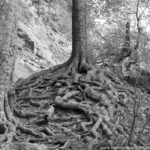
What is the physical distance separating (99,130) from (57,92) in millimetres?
2667

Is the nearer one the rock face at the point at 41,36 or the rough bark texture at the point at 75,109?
the rough bark texture at the point at 75,109

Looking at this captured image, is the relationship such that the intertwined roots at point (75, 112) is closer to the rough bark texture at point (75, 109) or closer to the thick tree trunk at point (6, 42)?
the rough bark texture at point (75, 109)

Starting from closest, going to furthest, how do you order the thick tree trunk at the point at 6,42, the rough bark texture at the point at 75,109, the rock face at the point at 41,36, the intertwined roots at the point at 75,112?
the thick tree trunk at the point at 6,42 → the rough bark texture at the point at 75,109 → the intertwined roots at the point at 75,112 → the rock face at the point at 41,36

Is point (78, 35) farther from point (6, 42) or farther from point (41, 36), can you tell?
point (41, 36)

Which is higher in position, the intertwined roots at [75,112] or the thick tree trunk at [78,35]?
the thick tree trunk at [78,35]

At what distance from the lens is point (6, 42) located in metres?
5.12

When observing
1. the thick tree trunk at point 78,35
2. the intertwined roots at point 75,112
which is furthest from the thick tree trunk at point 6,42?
the thick tree trunk at point 78,35

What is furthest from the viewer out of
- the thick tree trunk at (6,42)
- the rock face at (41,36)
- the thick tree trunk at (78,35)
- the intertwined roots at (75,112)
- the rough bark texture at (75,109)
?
the rock face at (41,36)

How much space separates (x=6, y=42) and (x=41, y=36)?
799 inches

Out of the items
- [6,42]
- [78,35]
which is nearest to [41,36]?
[78,35]

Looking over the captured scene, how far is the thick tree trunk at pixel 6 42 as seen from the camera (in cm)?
513

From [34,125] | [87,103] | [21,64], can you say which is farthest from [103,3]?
[34,125]

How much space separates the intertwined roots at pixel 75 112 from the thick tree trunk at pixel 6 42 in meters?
0.44

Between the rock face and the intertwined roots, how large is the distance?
20.4ft
